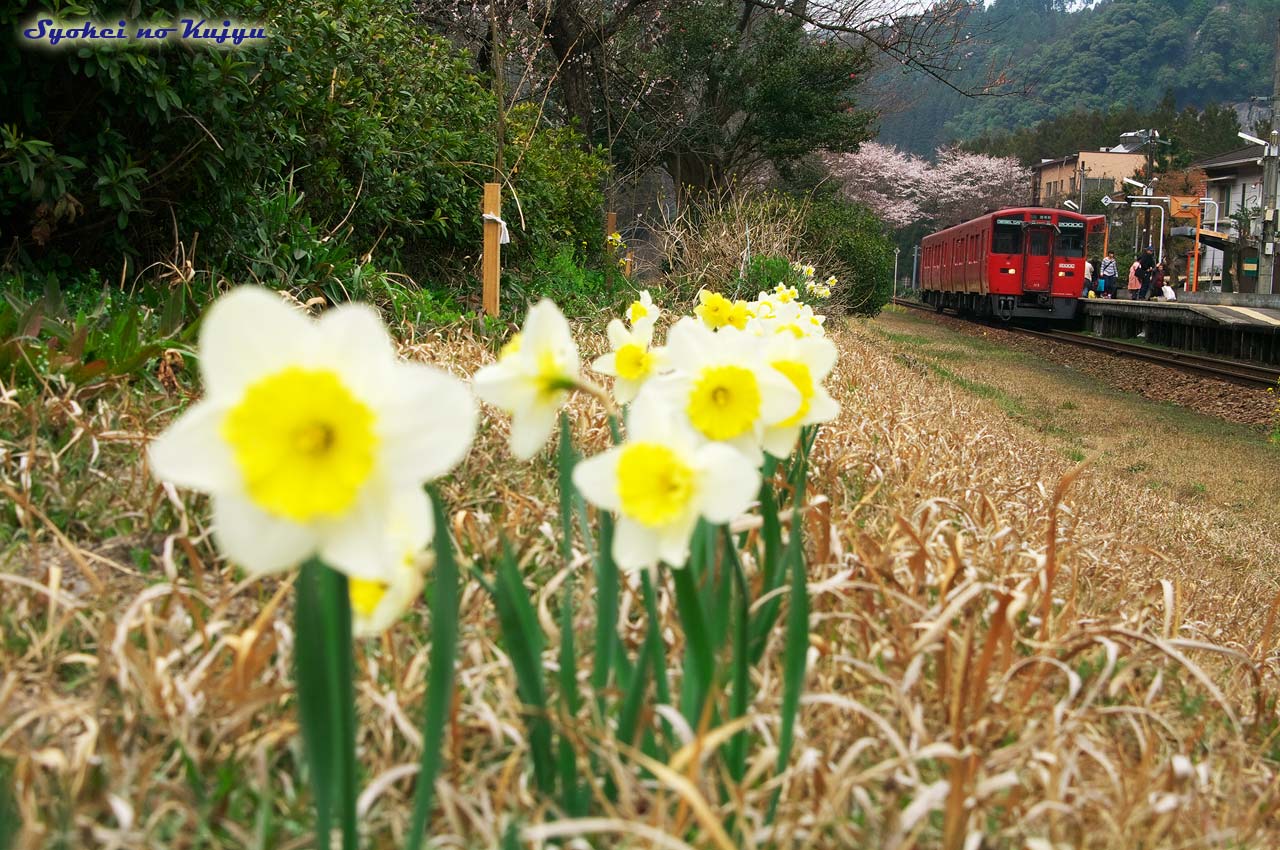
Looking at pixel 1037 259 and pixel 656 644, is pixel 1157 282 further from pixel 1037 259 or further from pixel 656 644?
A: pixel 656 644

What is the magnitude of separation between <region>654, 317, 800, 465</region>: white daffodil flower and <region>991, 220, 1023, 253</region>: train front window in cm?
2308

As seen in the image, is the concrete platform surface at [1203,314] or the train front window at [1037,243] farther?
the train front window at [1037,243]

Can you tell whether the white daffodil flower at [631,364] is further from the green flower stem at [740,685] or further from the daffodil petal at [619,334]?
the green flower stem at [740,685]

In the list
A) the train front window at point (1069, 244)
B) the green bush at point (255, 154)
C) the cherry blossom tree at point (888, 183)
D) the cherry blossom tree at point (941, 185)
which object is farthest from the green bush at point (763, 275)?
the cherry blossom tree at point (941, 185)

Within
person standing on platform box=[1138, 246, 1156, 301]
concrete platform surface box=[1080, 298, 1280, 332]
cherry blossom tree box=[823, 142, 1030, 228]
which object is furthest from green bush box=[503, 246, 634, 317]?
cherry blossom tree box=[823, 142, 1030, 228]

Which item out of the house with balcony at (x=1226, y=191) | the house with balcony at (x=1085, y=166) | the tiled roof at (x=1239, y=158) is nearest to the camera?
the tiled roof at (x=1239, y=158)

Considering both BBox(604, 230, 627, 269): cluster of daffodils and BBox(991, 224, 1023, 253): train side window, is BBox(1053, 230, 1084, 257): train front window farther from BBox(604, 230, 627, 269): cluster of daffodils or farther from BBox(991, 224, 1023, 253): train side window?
BBox(604, 230, 627, 269): cluster of daffodils

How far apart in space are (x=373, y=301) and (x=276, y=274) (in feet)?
1.46

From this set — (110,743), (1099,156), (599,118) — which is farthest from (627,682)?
(1099,156)

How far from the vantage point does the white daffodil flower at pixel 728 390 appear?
1.20 m

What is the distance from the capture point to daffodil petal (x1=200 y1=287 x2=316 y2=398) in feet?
2.60

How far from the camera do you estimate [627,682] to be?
1.27 m

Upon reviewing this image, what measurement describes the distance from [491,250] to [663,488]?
4306 mm

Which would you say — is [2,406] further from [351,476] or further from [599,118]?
[599,118]
